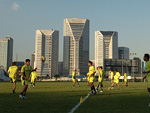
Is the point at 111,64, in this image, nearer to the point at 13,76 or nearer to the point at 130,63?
the point at 130,63

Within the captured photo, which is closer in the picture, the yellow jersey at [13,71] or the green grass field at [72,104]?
the green grass field at [72,104]

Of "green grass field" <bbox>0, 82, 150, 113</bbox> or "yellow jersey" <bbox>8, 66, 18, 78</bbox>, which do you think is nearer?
"green grass field" <bbox>0, 82, 150, 113</bbox>

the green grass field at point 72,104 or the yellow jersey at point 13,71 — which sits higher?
the yellow jersey at point 13,71

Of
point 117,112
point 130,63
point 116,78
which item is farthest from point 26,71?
point 130,63

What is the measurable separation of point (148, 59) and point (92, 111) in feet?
12.1

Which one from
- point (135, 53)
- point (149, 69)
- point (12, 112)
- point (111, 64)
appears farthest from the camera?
point (111, 64)

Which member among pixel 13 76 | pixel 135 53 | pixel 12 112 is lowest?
pixel 12 112

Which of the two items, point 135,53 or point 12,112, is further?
point 135,53

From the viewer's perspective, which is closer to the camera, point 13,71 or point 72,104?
point 72,104

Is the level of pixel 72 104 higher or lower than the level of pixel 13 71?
lower

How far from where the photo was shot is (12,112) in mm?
7133

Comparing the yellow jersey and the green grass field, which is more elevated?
the yellow jersey

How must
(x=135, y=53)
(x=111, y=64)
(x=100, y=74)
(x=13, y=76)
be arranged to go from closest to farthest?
(x=13, y=76) < (x=100, y=74) < (x=135, y=53) < (x=111, y=64)

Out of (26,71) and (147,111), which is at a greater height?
(26,71)
